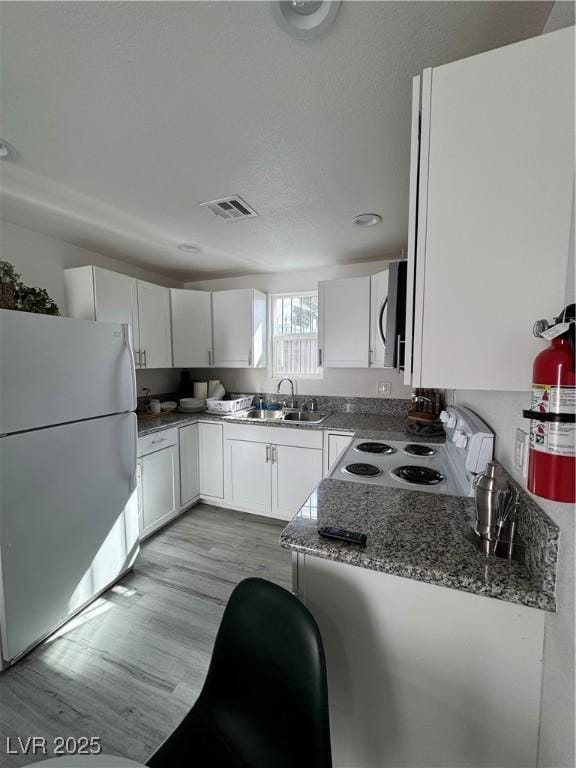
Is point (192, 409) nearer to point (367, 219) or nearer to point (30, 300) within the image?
point (30, 300)

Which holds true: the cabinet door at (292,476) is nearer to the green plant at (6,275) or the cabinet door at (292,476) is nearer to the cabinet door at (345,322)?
the cabinet door at (345,322)

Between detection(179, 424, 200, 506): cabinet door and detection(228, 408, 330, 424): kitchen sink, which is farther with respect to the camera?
detection(228, 408, 330, 424): kitchen sink

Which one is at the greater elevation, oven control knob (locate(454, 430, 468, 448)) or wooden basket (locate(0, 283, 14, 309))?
wooden basket (locate(0, 283, 14, 309))

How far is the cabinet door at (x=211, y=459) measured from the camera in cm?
297

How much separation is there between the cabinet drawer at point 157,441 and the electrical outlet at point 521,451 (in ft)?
7.73

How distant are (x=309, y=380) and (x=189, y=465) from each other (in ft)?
4.99

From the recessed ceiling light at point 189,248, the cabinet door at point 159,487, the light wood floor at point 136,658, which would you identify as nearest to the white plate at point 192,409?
the cabinet door at point 159,487

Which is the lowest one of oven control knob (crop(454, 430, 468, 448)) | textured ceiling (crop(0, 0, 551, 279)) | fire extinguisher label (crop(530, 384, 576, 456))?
oven control knob (crop(454, 430, 468, 448))

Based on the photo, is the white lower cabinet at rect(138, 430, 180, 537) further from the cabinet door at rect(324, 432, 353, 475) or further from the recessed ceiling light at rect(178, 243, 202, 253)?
the recessed ceiling light at rect(178, 243, 202, 253)

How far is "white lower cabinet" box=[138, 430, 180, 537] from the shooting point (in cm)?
240

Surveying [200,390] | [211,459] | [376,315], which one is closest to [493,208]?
[376,315]

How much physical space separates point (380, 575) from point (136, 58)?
5.79ft

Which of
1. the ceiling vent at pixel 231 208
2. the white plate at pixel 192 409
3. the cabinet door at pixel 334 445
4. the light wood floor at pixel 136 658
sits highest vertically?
the ceiling vent at pixel 231 208

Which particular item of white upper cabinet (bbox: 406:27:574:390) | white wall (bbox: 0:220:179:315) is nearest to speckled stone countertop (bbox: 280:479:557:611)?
white upper cabinet (bbox: 406:27:574:390)
